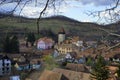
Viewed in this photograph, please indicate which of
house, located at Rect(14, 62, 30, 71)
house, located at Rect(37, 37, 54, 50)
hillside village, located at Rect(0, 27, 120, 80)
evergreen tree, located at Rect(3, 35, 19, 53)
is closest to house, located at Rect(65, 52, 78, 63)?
hillside village, located at Rect(0, 27, 120, 80)

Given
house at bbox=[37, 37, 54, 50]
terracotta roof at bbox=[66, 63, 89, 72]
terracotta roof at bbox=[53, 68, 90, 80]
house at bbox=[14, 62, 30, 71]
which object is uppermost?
terracotta roof at bbox=[53, 68, 90, 80]

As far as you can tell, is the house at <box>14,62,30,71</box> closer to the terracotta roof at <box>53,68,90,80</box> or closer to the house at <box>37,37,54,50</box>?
the terracotta roof at <box>53,68,90,80</box>

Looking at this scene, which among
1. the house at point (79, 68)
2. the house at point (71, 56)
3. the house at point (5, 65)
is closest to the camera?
the house at point (79, 68)

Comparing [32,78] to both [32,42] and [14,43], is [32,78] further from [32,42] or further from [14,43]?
[32,42]

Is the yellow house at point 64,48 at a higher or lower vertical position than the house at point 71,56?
lower

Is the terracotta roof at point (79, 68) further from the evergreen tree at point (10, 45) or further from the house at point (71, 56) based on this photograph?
the evergreen tree at point (10, 45)

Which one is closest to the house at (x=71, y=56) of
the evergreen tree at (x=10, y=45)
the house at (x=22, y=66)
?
the house at (x=22, y=66)

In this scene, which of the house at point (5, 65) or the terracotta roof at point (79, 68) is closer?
the terracotta roof at point (79, 68)

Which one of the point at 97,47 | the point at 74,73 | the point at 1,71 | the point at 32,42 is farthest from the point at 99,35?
the point at 32,42

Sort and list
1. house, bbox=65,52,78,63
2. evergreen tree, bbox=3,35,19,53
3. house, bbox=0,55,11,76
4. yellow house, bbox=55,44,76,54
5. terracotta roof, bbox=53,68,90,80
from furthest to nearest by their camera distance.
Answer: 1. yellow house, bbox=55,44,76,54
2. evergreen tree, bbox=3,35,19,53
3. house, bbox=65,52,78,63
4. house, bbox=0,55,11,76
5. terracotta roof, bbox=53,68,90,80
